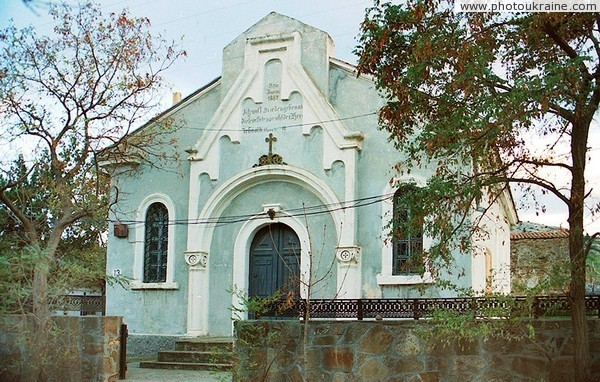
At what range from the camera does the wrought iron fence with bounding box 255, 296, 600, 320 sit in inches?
384

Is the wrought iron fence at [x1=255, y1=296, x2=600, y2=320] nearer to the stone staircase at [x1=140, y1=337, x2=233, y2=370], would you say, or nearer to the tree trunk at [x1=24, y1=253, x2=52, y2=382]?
the stone staircase at [x1=140, y1=337, x2=233, y2=370]

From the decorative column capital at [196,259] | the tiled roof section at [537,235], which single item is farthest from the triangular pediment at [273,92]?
the tiled roof section at [537,235]

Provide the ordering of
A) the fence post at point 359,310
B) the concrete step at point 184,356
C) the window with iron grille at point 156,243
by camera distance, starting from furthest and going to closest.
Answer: the window with iron grille at point 156,243, the concrete step at point 184,356, the fence post at point 359,310

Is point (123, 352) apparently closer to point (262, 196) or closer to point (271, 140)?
point (262, 196)

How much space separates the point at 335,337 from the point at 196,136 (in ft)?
28.1

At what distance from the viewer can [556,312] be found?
9984 millimetres

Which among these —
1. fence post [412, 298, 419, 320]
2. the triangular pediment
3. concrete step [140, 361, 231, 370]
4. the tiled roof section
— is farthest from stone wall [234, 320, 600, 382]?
the tiled roof section

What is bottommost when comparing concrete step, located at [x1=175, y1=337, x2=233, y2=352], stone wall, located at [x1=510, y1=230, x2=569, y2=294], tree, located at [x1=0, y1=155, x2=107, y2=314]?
concrete step, located at [x1=175, y1=337, x2=233, y2=352]

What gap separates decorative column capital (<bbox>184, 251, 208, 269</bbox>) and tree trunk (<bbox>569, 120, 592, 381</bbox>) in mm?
10160

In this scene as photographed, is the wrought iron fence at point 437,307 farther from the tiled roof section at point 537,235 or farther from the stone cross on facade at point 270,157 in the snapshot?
the tiled roof section at point 537,235

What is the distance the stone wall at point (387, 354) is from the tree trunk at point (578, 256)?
0.68 metres

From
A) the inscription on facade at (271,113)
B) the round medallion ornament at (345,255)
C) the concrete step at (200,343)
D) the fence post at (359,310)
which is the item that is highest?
the inscription on facade at (271,113)

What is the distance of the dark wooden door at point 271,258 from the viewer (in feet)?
56.5

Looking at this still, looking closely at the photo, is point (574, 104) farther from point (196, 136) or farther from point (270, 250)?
point (196, 136)
